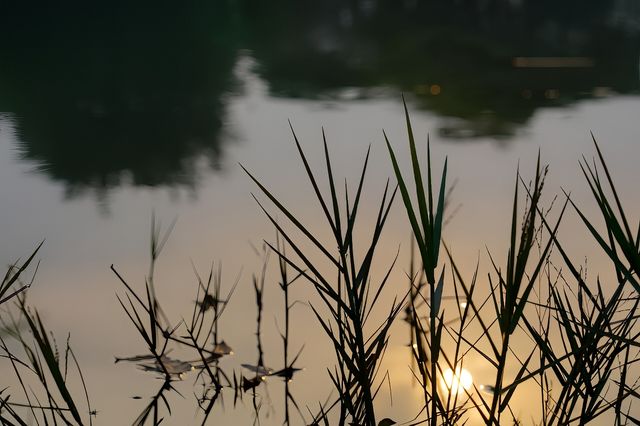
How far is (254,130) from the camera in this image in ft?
11.0

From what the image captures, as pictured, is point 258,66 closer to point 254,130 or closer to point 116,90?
point 116,90

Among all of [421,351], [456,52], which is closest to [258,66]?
[456,52]

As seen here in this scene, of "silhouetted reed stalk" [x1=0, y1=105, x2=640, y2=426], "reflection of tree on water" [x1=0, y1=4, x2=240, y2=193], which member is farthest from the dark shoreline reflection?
"silhouetted reed stalk" [x1=0, y1=105, x2=640, y2=426]

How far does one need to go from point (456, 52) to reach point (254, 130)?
4.58 feet

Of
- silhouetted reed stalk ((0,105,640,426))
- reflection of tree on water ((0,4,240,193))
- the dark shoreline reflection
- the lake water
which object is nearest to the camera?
silhouetted reed stalk ((0,105,640,426))

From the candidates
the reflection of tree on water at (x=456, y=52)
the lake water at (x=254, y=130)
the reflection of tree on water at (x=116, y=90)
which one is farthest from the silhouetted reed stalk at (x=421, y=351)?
the reflection of tree on water at (x=456, y=52)

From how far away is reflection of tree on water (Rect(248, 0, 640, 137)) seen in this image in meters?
3.79

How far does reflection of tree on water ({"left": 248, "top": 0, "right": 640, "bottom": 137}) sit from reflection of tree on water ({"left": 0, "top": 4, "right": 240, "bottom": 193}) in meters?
0.33

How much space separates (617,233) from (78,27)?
4074mm

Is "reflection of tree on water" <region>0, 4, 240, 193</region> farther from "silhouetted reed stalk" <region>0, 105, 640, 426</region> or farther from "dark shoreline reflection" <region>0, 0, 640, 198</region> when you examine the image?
"silhouetted reed stalk" <region>0, 105, 640, 426</region>

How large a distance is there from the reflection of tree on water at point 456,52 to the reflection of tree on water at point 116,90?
1.07 feet

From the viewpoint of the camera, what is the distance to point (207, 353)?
70.9 inches

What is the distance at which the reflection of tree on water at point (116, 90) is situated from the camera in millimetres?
3020

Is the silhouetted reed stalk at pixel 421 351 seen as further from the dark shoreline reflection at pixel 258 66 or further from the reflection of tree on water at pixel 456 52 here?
the reflection of tree on water at pixel 456 52
